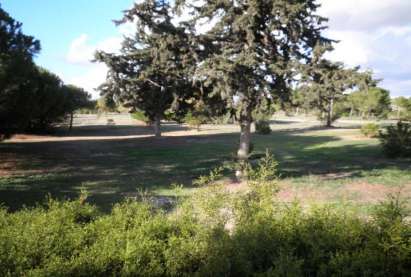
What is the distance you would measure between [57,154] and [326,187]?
55.5 ft

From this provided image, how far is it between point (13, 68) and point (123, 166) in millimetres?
6767

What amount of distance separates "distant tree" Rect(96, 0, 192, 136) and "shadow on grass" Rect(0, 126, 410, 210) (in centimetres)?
343

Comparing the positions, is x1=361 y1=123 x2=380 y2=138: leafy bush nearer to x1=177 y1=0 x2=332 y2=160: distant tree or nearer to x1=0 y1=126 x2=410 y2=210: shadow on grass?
x1=0 y1=126 x2=410 y2=210: shadow on grass

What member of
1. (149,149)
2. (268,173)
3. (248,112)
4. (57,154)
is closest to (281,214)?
(268,173)

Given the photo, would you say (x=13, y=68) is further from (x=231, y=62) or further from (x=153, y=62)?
(x=231, y=62)

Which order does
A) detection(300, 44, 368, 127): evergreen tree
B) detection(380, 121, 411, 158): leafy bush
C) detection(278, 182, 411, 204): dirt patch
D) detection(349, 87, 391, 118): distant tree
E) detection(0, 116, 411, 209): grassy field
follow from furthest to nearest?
detection(349, 87, 391, 118): distant tree < detection(380, 121, 411, 158): leafy bush < detection(300, 44, 368, 127): evergreen tree < detection(0, 116, 411, 209): grassy field < detection(278, 182, 411, 204): dirt patch

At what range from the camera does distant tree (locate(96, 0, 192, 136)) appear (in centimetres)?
1366

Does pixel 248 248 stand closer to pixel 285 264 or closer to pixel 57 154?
pixel 285 264

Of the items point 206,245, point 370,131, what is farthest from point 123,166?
point 370,131

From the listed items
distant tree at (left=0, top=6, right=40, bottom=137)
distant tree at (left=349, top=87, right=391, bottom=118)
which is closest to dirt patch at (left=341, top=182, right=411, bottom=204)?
distant tree at (left=0, top=6, right=40, bottom=137)

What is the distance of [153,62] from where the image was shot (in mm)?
13852

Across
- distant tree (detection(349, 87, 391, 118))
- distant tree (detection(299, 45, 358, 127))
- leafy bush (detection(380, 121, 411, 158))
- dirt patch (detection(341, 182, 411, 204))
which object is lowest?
dirt patch (detection(341, 182, 411, 204))

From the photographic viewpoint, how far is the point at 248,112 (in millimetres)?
14688

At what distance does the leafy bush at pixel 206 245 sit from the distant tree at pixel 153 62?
9.89 meters
